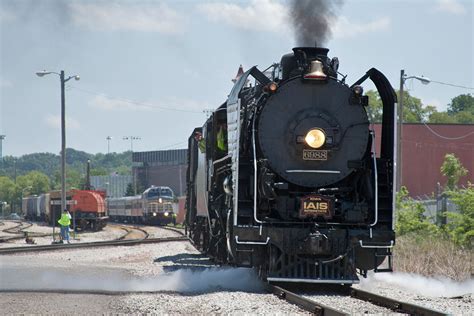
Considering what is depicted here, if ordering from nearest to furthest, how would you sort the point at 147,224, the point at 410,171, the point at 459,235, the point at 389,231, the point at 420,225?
the point at 389,231, the point at 459,235, the point at 420,225, the point at 410,171, the point at 147,224

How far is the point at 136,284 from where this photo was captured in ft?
49.4

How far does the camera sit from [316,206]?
45.6ft

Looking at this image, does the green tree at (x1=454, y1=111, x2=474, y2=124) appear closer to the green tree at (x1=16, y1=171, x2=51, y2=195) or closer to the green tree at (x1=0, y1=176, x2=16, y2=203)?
the green tree at (x1=16, y1=171, x2=51, y2=195)

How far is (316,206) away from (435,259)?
5.44 m

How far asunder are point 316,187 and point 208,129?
5.12 meters

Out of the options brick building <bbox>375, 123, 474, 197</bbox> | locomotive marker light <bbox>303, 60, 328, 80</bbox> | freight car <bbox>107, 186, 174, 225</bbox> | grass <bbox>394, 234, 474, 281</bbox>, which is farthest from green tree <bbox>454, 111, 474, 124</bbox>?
locomotive marker light <bbox>303, 60, 328, 80</bbox>

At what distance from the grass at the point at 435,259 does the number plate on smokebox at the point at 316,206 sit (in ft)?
11.3

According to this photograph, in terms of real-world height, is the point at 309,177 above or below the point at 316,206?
above

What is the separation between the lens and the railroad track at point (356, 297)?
32.4ft

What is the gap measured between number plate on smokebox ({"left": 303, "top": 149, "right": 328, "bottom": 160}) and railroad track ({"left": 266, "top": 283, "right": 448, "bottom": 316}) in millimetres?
2208

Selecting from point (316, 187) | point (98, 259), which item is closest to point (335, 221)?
point (316, 187)

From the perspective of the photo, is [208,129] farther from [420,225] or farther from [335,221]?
[420,225]

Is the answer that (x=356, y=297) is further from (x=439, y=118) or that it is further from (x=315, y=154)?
(x=439, y=118)

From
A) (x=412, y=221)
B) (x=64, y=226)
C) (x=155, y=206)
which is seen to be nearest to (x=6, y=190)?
(x=155, y=206)
